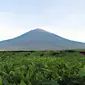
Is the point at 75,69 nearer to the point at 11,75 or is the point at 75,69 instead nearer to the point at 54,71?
the point at 54,71

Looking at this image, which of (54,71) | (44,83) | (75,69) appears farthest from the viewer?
(75,69)

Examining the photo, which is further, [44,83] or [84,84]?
[84,84]

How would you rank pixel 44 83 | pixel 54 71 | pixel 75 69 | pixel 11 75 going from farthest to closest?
pixel 75 69 → pixel 54 71 → pixel 11 75 → pixel 44 83

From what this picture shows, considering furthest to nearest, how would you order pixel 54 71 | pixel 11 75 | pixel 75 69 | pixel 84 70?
pixel 75 69
pixel 54 71
pixel 11 75
pixel 84 70

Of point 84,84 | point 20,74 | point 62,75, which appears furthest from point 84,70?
point 20,74

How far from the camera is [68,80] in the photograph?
366 cm

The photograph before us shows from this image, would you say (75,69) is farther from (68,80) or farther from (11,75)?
(11,75)

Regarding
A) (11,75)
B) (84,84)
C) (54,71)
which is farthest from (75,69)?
(11,75)

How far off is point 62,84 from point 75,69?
29.0 inches

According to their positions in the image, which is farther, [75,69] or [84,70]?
[75,69]

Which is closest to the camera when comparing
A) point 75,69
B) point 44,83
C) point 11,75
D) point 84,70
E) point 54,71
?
point 44,83

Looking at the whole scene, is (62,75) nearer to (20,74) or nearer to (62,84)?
(62,84)

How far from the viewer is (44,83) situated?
10.7 feet

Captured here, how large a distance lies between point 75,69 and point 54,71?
1.39ft
